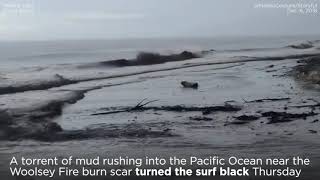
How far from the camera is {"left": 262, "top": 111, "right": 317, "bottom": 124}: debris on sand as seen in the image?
812cm

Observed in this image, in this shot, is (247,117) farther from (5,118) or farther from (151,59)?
(151,59)

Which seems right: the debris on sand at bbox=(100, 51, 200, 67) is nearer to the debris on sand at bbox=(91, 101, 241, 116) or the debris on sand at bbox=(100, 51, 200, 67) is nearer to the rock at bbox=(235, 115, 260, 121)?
the debris on sand at bbox=(91, 101, 241, 116)

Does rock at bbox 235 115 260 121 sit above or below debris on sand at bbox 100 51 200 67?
below

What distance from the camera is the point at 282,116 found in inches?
332

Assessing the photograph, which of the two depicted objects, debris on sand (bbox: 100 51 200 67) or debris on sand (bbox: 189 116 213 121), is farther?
debris on sand (bbox: 100 51 200 67)

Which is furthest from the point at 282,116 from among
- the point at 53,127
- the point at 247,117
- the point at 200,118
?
the point at 53,127

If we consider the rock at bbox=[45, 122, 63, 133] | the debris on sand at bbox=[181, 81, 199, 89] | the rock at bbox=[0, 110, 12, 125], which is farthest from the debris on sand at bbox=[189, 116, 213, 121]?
the debris on sand at bbox=[181, 81, 199, 89]

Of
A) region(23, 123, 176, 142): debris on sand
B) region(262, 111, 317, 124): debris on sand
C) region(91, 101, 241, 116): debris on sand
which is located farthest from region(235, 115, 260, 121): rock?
region(23, 123, 176, 142): debris on sand

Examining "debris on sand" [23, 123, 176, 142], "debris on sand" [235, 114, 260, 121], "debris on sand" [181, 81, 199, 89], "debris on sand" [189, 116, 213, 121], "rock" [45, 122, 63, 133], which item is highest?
"debris on sand" [181, 81, 199, 89]

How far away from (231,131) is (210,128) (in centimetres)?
37

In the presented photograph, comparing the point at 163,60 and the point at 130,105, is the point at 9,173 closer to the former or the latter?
the point at 130,105


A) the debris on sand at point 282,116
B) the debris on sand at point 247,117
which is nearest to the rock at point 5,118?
the debris on sand at point 247,117

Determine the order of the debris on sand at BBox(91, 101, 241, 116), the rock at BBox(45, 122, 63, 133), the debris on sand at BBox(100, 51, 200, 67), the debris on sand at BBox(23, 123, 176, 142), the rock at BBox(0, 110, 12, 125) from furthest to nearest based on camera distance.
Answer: the debris on sand at BBox(100, 51, 200, 67) → the debris on sand at BBox(91, 101, 241, 116) → the rock at BBox(0, 110, 12, 125) → the rock at BBox(45, 122, 63, 133) → the debris on sand at BBox(23, 123, 176, 142)

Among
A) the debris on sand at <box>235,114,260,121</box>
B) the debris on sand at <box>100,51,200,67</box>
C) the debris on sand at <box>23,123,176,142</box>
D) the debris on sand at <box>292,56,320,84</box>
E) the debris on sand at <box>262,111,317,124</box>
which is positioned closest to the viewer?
the debris on sand at <box>23,123,176,142</box>
